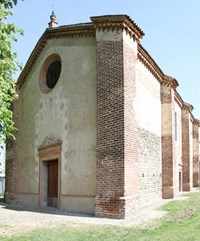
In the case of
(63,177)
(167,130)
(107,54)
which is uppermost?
(107,54)

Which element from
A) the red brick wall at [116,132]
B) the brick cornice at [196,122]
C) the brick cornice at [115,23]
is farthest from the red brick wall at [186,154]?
the brick cornice at [115,23]

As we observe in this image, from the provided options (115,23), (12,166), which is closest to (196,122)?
(12,166)

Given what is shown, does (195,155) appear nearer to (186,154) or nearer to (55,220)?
(186,154)

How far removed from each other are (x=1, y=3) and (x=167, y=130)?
39.4ft

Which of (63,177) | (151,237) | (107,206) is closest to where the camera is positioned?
(151,237)

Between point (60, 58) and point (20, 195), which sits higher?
point (60, 58)

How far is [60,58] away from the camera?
15469 millimetres

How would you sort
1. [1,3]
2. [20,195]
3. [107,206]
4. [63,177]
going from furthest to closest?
[20,195], [63,177], [107,206], [1,3]

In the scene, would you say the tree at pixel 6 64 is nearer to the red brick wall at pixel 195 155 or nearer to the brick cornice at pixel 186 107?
the brick cornice at pixel 186 107

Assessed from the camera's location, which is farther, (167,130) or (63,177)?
(167,130)

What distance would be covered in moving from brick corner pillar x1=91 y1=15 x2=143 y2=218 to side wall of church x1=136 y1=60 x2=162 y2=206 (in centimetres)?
193

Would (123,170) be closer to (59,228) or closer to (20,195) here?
(59,228)

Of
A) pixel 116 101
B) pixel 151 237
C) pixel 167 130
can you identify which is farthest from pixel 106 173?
pixel 167 130

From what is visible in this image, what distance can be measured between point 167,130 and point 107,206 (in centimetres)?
811
